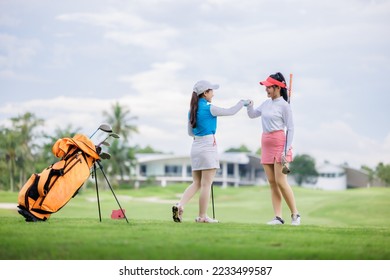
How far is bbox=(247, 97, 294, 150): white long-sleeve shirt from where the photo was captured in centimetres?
809

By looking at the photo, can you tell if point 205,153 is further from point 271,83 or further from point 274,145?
point 271,83

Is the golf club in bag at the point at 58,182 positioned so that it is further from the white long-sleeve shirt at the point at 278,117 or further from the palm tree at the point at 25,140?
the palm tree at the point at 25,140

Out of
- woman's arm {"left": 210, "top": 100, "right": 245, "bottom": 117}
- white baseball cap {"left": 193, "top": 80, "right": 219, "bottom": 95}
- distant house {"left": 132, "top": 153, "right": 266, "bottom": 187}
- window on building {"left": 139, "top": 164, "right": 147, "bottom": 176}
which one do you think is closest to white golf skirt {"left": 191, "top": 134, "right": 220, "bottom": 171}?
woman's arm {"left": 210, "top": 100, "right": 245, "bottom": 117}

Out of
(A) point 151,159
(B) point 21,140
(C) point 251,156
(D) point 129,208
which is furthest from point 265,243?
(C) point 251,156

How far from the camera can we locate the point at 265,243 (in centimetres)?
614

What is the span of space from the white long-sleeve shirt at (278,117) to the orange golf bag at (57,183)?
214 centimetres

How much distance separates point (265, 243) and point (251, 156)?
62136mm

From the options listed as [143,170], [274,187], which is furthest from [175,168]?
[274,187]

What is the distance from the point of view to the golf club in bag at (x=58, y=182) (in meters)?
7.69

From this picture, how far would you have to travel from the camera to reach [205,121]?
8.12 m

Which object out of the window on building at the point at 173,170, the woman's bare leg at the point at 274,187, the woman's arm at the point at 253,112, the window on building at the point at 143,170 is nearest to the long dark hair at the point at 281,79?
the woman's arm at the point at 253,112

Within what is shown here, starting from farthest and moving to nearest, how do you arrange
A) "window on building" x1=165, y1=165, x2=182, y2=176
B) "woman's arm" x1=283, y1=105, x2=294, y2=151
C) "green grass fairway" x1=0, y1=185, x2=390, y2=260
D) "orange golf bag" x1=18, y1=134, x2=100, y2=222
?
"window on building" x1=165, y1=165, x2=182, y2=176
"woman's arm" x1=283, y1=105, x2=294, y2=151
"orange golf bag" x1=18, y1=134, x2=100, y2=222
"green grass fairway" x1=0, y1=185, x2=390, y2=260

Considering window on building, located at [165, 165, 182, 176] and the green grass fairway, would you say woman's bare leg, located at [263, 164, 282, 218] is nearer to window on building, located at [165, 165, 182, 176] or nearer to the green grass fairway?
the green grass fairway

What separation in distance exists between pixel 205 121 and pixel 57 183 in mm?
1890
